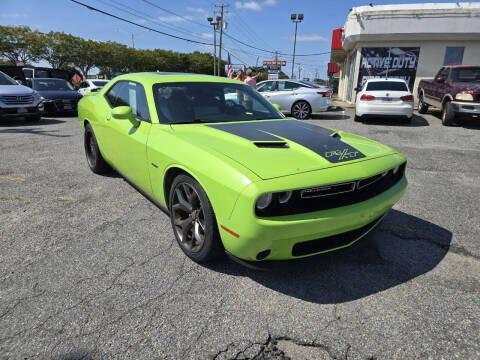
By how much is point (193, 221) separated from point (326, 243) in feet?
3.44

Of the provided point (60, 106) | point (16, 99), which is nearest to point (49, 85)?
point (60, 106)

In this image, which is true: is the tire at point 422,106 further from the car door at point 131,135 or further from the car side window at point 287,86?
the car door at point 131,135

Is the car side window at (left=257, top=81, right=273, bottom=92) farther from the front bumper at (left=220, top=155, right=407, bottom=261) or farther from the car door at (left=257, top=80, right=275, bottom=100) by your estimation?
the front bumper at (left=220, top=155, right=407, bottom=261)

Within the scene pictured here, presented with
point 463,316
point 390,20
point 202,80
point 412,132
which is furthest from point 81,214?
point 390,20

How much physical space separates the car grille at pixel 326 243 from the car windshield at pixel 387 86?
9.63 m

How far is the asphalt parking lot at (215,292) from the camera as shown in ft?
6.59

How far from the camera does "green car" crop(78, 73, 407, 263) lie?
2184 mm

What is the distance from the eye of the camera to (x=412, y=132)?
31.4ft

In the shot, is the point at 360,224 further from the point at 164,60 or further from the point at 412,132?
the point at 164,60

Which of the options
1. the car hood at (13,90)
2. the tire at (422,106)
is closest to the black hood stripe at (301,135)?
the car hood at (13,90)

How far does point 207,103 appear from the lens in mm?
3578

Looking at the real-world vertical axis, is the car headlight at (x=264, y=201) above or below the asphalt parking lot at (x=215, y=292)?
above

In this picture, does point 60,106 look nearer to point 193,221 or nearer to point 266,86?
point 266,86

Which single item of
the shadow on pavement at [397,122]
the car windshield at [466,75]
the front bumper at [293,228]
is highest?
the car windshield at [466,75]
